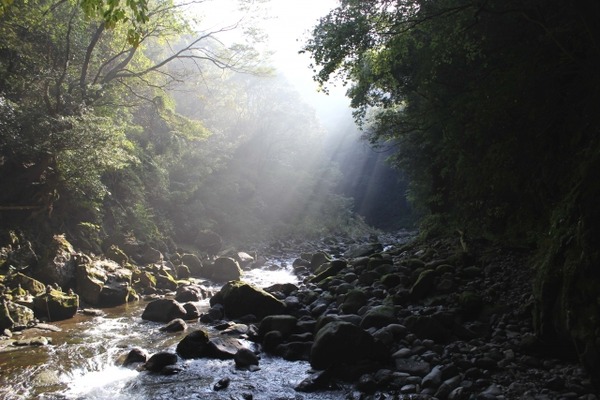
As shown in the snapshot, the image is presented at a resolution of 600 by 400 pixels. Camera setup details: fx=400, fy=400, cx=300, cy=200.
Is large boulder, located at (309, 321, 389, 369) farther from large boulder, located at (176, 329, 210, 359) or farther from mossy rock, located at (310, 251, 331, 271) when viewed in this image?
mossy rock, located at (310, 251, 331, 271)

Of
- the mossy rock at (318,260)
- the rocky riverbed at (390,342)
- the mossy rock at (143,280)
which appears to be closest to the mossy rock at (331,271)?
the rocky riverbed at (390,342)

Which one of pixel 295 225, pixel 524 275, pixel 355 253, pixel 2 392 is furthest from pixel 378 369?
pixel 295 225

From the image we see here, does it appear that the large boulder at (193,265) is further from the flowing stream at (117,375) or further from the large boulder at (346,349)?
the large boulder at (346,349)

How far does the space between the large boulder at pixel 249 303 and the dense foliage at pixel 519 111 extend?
4756 millimetres

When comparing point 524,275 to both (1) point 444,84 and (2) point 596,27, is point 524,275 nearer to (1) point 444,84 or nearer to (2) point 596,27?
(2) point 596,27

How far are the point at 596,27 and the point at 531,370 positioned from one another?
423 cm

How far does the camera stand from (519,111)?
6.34 metres

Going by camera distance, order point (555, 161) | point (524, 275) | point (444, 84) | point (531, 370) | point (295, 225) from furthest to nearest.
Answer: point (295, 225) → point (444, 84) → point (524, 275) → point (555, 161) → point (531, 370)

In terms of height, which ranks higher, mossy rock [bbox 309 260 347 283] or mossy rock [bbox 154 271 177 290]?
mossy rock [bbox 309 260 347 283]

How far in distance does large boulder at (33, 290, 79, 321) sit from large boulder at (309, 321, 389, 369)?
5.83 m

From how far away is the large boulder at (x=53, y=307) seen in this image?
822 centimetres

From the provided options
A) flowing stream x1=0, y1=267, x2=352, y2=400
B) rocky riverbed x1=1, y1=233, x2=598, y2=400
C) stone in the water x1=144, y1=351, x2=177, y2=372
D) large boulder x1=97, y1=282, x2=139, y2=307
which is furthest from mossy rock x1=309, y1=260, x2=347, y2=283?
stone in the water x1=144, y1=351, x2=177, y2=372

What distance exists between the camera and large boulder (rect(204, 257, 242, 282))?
1382cm

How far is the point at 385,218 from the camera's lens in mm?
43438
